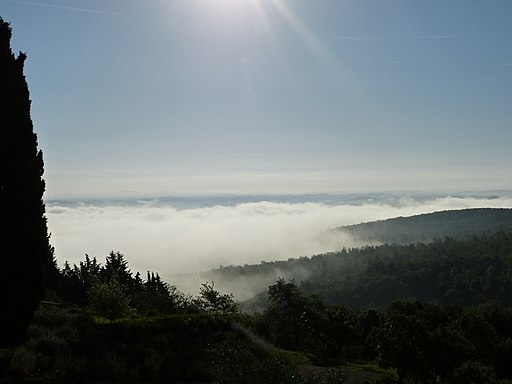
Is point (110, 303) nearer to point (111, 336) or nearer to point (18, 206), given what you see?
point (111, 336)

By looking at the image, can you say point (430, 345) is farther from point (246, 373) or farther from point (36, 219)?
point (36, 219)

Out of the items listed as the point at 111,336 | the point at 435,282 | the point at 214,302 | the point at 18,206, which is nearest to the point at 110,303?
the point at 111,336

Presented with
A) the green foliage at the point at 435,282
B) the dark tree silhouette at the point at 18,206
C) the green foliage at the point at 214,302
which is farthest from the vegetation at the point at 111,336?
the green foliage at the point at 435,282

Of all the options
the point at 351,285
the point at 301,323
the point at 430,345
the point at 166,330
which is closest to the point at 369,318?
the point at 301,323

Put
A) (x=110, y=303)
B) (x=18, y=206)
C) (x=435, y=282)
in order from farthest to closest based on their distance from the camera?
1. (x=435, y=282)
2. (x=110, y=303)
3. (x=18, y=206)

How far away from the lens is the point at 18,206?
1847 cm

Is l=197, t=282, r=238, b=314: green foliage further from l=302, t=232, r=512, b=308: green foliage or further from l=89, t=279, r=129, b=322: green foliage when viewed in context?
l=302, t=232, r=512, b=308: green foliage

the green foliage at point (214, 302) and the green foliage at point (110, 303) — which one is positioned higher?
the green foliage at point (110, 303)

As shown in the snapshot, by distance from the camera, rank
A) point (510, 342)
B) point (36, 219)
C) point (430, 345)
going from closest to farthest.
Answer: point (36, 219) → point (430, 345) → point (510, 342)

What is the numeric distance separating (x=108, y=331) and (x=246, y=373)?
35.5 feet

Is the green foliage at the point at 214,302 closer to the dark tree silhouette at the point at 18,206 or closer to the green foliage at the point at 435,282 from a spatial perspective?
the dark tree silhouette at the point at 18,206

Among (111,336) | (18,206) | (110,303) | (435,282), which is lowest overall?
(435,282)

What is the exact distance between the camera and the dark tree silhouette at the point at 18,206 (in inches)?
693

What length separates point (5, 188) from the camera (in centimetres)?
1858
